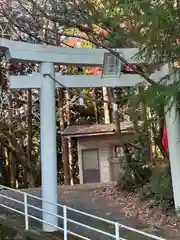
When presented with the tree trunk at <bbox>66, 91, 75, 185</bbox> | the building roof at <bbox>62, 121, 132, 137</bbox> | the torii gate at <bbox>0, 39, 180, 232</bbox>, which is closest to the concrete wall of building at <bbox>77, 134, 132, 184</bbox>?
the building roof at <bbox>62, 121, 132, 137</bbox>

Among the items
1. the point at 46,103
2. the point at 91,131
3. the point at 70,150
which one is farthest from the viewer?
the point at 70,150

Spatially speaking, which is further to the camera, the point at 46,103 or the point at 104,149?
the point at 104,149

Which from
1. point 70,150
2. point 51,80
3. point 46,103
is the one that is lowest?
point 70,150

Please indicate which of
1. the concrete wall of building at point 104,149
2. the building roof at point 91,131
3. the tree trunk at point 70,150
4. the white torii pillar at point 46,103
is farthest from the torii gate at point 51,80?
the tree trunk at point 70,150

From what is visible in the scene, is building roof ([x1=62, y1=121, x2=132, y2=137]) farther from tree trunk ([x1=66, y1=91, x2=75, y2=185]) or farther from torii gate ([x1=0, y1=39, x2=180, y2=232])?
torii gate ([x1=0, y1=39, x2=180, y2=232])

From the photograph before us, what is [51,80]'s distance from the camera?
9219 millimetres

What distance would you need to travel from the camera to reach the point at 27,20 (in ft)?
36.7

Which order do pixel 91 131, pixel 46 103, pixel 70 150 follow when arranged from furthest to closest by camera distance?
pixel 70 150 → pixel 91 131 → pixel 46 103

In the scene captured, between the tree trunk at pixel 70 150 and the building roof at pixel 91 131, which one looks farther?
the tree trunk at pixel 70 150

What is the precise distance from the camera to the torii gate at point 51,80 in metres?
9.00

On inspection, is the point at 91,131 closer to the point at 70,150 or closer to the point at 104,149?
the point at 104,149

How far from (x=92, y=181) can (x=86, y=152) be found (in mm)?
1325

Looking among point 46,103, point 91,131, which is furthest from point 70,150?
point 46,103

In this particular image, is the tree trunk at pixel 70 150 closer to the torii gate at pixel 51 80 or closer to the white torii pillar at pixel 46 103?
the torii gate at pixel 51 80
